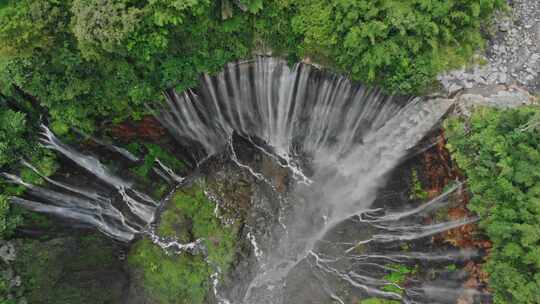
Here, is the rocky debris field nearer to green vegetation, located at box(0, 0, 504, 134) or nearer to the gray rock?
green vegetation, located at box(0, 0, 504, 134)

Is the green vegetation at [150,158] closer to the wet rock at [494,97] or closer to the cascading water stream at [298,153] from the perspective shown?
the cascading water stream at [298,153]

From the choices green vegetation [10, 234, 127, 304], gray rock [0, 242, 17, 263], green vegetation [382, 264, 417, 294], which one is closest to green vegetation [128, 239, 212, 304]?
green vegetation [10, 234, 127, 304]

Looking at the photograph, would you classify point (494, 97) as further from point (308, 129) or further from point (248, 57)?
point (248, 57)

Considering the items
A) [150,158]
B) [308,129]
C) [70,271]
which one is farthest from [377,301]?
[70,271]

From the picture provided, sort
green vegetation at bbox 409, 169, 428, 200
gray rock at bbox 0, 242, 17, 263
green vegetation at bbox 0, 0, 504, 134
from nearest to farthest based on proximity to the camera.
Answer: green vegetation at bbox 0, 0, 504, 134
gray rock at bbox 0, 242, 17, 263
green vegetation at bbox 409, 169, 428, 200

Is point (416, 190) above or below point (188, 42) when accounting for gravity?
below

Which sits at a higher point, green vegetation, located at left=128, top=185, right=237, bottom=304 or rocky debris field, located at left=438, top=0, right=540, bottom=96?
rocky debris field, located at left=438, top=0, right=540, bottom=96
